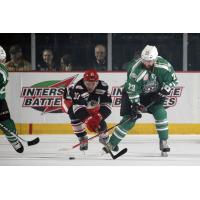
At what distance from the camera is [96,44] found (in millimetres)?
6602

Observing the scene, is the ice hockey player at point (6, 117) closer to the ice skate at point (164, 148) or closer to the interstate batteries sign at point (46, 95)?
the interstate batteries sign at point (46, 95)

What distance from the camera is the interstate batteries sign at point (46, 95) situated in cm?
671

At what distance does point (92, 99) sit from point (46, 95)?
0.41 metres

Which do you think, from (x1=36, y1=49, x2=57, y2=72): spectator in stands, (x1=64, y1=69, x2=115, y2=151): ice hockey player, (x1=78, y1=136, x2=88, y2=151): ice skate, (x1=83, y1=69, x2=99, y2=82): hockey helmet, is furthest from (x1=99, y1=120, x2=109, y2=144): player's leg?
(x1=36, y1=49, x2=57, y2=72): spectator in stands

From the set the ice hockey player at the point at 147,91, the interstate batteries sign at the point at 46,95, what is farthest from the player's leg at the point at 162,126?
the interstate batteries sign at the point at 46,95

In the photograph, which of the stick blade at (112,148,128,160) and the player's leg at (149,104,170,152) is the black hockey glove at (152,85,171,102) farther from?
the stick blade at (112,148,128,160)

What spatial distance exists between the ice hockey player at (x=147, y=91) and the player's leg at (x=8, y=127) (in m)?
0.78

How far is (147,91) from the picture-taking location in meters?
6.59

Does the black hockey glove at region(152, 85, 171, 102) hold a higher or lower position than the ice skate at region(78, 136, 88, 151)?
higher

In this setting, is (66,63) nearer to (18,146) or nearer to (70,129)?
(70,129)

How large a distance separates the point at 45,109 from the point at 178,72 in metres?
1.19

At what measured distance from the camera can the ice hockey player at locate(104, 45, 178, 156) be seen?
656 cm

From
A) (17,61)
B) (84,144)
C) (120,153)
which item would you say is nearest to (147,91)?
(120,153)

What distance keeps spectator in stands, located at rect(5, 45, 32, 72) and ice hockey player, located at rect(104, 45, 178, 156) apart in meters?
0.87
